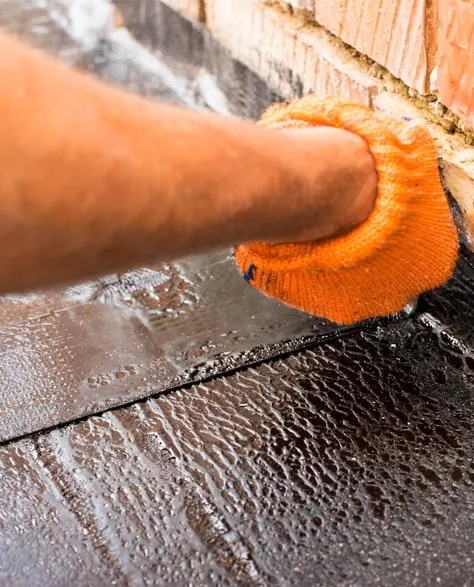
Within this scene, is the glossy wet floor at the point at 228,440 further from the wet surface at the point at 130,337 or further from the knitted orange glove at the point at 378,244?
the knitted orange glove at the point at 378,244

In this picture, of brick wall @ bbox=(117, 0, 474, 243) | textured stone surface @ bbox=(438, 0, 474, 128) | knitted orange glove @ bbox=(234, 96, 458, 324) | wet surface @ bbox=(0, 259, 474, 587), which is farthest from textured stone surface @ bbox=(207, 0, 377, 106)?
wet surface @ bbox=(0, 259, 474, 587)

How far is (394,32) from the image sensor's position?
1.71m

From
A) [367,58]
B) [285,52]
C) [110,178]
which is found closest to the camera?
[110,178]

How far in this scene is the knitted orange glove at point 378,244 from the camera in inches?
50.1

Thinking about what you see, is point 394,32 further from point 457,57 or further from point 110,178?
point 110,178

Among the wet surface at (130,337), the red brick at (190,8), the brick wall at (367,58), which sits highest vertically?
the brick wall at (367,58)

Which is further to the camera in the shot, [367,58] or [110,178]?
[367,58]

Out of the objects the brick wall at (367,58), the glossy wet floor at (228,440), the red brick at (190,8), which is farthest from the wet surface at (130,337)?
the red brick at (190,8)

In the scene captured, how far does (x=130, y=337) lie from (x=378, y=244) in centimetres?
67

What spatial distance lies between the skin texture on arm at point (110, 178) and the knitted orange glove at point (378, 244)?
256mm

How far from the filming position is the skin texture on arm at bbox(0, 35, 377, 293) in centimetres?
74

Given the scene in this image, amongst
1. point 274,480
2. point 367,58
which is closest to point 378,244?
point 274,480

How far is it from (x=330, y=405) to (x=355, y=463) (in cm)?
16

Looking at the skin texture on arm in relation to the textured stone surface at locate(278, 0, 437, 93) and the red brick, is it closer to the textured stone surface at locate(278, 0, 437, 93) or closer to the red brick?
the textured stone surface at locate(278, 0, 437, 93)
